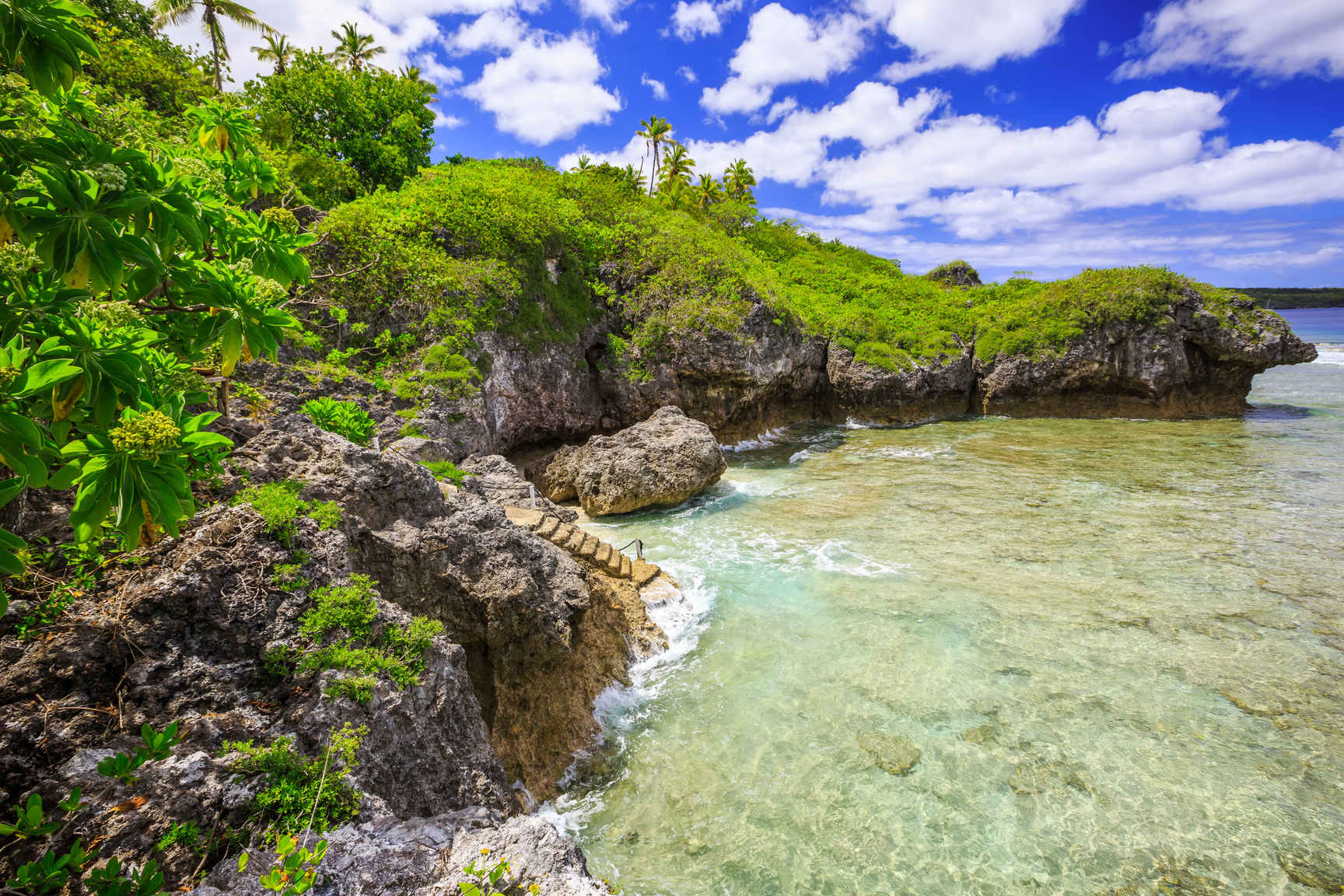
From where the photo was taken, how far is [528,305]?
61.1 feet

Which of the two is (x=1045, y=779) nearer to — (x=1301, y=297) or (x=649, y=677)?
(x=649, y=677)

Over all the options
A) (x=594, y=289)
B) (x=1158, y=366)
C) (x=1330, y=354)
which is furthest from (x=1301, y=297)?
(x=594, y=289)

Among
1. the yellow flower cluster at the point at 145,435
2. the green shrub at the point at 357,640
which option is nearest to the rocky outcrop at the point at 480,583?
the green shrub at the point at 357,640

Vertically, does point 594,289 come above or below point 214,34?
below

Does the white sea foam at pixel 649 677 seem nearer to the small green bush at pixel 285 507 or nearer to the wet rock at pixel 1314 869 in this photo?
the small green bush at pixel 285 507

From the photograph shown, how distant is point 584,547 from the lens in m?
10.5

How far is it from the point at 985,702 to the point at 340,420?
34.7ft

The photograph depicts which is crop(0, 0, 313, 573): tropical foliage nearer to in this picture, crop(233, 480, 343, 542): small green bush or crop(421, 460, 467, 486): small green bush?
crop(233, 480, 343, 542): small green bush

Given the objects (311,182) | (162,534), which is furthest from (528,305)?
(162,534)

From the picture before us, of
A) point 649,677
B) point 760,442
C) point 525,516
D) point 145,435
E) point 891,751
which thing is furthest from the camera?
point 760,442

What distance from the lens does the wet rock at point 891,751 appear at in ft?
21.5

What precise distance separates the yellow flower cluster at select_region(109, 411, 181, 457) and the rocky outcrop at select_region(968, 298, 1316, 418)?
33.2 metres

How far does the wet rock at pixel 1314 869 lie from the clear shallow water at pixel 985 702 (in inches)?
5.6

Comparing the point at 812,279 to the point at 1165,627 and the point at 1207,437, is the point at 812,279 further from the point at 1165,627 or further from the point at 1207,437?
the point at 1165,627
